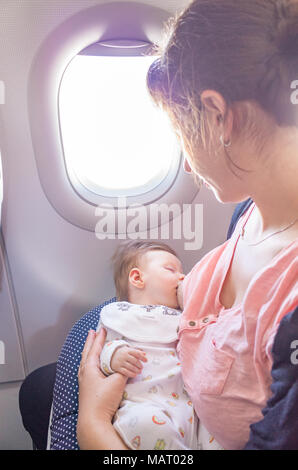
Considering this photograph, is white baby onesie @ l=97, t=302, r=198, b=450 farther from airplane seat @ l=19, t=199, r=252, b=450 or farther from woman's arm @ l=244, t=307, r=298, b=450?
woman's arm @ l=244, t=307, r=298, b=450

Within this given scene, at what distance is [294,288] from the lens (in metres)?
0.59

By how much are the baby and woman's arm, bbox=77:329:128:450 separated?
0.05 ft

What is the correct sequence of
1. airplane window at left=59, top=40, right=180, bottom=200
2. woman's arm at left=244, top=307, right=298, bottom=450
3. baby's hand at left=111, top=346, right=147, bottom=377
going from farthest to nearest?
airplane window at left=59, top=40, right=180, bottom=200 < baby's hand at left=111, top=346, right=147, bottom=377 < woman's arm at left=244, top=307, right=298, bottom=450

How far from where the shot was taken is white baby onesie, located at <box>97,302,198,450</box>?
71 cm

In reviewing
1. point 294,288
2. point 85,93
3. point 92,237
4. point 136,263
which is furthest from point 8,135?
point 294,288

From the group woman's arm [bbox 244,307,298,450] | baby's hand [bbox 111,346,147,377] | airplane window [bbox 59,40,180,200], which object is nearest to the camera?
woman's arm [bbox 244,307,298,450]

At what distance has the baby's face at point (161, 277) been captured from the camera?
1.05 metres

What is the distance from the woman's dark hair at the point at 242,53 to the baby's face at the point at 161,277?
516 millimetres

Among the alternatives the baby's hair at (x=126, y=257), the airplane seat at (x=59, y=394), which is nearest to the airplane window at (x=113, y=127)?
the baby's hair at (x=126, y=257)

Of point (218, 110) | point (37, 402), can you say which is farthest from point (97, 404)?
point (218, 110)

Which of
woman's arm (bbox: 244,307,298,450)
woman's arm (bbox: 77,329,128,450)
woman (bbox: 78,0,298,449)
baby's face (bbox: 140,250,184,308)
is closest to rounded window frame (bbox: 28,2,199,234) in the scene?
baby's face (bbox: 140,250,184,308)

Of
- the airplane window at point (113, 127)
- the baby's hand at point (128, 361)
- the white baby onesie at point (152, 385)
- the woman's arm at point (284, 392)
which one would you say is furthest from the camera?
the airplane window at point (113, 127)

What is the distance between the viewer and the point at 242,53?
0.57 meters

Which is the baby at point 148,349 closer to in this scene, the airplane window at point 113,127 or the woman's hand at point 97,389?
the woman's hand at point 97,389
